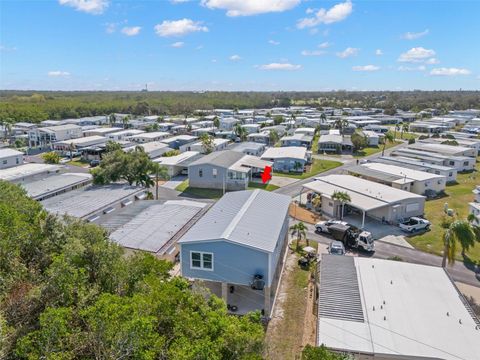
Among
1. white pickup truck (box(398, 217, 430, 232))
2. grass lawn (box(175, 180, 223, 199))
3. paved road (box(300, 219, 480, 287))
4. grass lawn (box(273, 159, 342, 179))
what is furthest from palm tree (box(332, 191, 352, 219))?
grass lawn (box(273, 159, 342, 179))

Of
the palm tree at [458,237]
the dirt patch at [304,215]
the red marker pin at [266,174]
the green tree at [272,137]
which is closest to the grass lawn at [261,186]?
the red marker pin at [266,174]

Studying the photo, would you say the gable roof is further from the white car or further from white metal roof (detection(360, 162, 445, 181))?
white metal roof (detection(360, 162, 445, 181))

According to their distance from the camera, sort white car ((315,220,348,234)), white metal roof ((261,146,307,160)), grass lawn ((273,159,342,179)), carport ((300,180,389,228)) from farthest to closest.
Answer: white metal roof ((261,146,307,160)) → grass lawn ((273,159,342,179)) → carport ((300,180,389,228)) → white car ((315,220,348,234))

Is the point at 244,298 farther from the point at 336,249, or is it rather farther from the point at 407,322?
the point at 407,322

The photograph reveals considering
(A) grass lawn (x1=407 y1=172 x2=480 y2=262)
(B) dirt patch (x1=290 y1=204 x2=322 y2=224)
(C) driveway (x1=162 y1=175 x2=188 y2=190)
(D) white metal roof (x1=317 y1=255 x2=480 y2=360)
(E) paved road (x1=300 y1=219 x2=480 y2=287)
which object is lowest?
(E) paved road (x1=300 y1=219 x2=480 y2=287)

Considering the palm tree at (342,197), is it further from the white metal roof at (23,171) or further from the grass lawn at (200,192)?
the white metal roof at (23,171)

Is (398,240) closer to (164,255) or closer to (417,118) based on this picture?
(164,255)

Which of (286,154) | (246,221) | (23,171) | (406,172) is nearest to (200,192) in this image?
(286,154)

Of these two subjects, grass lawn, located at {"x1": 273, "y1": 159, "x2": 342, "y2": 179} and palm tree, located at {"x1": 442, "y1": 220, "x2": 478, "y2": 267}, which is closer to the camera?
palm tree, located at {"x1": 442, "y1": 220, "x2": 478, "y2": 267}
